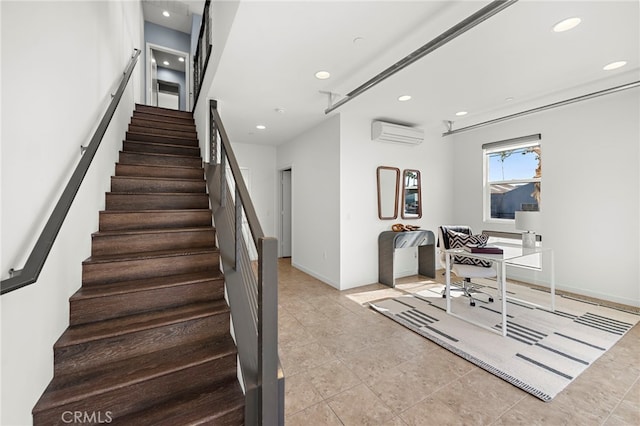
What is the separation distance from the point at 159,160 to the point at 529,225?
450 cm

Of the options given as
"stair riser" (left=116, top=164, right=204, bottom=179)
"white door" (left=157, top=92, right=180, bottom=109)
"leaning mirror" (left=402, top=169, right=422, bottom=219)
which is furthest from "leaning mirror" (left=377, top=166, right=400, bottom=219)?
"white door" (left=157, top=92, right=180, bottom=109)

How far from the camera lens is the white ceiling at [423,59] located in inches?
72.7

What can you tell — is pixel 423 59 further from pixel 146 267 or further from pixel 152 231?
pixel 146 267

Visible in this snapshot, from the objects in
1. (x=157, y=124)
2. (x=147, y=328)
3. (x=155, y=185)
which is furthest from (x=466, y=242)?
(x=157, y=124)

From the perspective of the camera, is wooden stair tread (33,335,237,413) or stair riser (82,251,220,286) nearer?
wooden stair tread (33,335,237,413)

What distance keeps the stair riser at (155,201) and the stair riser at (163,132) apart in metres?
1.67

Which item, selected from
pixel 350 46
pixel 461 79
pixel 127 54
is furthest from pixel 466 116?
pixel 127 54

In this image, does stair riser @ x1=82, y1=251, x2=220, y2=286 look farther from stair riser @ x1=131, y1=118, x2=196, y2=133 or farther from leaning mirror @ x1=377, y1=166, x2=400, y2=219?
leaning mirror @ x1=377, y1=166, x2=400, y2=219

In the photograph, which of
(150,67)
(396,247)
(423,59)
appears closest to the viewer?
(423,59)

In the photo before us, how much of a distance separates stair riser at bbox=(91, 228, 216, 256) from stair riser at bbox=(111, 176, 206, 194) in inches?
29.8

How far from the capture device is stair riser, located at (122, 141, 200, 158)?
3178mm

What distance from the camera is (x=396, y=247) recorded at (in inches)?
163

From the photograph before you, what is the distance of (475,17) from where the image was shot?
1626mm

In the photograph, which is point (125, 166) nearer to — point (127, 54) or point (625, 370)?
point (127, 54)
